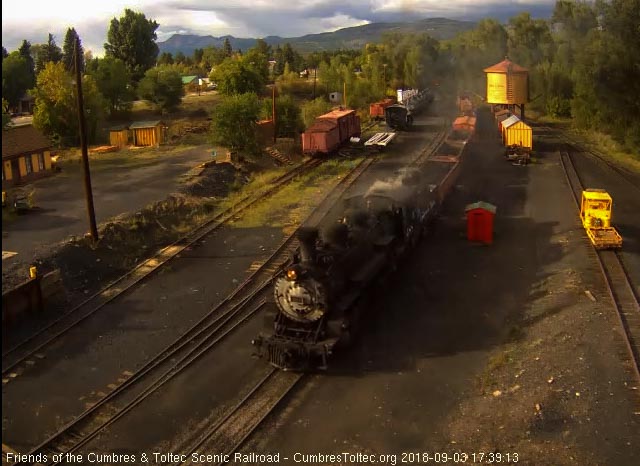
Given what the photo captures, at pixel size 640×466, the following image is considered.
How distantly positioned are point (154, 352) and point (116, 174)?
23.8m

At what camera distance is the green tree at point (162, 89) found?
2509 inches

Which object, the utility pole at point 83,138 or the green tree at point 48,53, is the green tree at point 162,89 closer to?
the green tree at point 48,53

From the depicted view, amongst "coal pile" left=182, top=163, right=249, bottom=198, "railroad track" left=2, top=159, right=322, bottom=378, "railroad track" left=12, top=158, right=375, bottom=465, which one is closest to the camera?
"railroad track" left=12, top=158, right=375, bottom=465

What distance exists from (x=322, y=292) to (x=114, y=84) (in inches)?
2185

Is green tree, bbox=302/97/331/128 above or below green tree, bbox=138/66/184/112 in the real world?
below

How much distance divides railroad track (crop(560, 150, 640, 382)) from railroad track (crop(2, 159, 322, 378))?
43.6 feet

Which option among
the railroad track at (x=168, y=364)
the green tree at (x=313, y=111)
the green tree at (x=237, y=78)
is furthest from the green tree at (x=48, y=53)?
the railroad track at (x=168, y=364)

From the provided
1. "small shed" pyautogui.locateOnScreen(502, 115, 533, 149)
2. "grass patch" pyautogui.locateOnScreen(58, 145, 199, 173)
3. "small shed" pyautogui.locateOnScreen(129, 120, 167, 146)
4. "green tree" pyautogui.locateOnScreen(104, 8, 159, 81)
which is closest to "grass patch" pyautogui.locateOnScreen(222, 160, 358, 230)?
"small shed" pyautogui.locateOnScreen(502, 115, 533, 149)

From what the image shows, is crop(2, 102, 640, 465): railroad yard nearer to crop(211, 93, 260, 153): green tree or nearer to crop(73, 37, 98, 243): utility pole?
crop(73, 37, 98, 243): utility pole

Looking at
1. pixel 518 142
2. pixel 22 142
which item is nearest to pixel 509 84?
pixel 518 142

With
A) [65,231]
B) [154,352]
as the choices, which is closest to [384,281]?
[154,352]

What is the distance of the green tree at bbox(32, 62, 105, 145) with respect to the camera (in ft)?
150

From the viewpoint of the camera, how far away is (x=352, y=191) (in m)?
28.0

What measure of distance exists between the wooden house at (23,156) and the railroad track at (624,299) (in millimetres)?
29626
